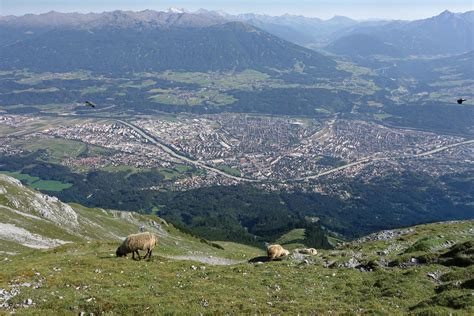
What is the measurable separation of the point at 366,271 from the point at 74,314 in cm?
2552

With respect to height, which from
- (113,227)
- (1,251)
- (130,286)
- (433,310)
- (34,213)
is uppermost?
(433,310)

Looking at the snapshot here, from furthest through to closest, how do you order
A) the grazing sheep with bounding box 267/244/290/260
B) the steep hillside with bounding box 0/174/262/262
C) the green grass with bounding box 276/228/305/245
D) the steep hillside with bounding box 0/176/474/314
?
the green grass with bounding box 276/228/305/245, the steep hillside with bounding box 0/174/262/262, the grazing sheep with bounding box 267/244/290/260, the steep hillside with bounding box 0/176/474/314

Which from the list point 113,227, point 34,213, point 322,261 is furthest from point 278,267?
point 113,227

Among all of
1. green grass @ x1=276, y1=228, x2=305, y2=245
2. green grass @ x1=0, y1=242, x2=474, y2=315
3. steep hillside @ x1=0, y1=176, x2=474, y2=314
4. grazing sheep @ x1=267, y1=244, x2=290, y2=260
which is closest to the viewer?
green grass @ x1=0, y1=242, x2=474, y2=315

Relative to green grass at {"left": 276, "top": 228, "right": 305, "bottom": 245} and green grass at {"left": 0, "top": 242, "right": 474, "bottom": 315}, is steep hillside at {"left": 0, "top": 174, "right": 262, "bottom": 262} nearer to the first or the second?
green grass at {"left": 0, "top": 242, "right": 474, "bottom": 315}

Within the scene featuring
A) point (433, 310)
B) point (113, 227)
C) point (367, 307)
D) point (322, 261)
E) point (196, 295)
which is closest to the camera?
point (433, 310)

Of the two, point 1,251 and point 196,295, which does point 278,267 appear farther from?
point 1,251

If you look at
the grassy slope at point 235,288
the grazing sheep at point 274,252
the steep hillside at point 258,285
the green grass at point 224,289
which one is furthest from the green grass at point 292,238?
the green grass at point 224,289

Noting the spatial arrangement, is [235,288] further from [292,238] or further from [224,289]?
[292,238]

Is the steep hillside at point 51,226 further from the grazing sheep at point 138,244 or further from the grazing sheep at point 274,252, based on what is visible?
the grazing sheep at point 138,244

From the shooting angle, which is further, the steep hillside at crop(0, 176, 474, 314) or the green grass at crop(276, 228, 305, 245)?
the green grass at crop(276, 228, 305, 245)

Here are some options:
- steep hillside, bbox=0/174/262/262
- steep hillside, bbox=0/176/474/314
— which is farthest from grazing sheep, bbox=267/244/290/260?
steep hillside, bbox=0/174/262/262

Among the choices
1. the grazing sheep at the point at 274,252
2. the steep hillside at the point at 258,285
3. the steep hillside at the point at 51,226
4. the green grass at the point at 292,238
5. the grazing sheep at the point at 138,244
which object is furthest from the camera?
the green grass at the point at 292,238

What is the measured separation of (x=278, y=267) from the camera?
4056 centimetres
